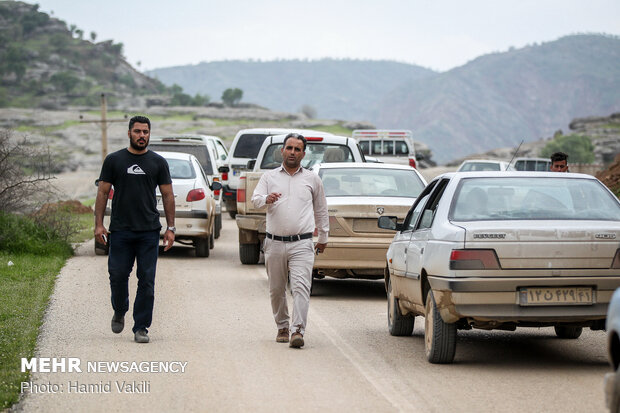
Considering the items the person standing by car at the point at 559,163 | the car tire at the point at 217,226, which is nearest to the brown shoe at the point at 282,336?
the person standing by car at the point at 559,163

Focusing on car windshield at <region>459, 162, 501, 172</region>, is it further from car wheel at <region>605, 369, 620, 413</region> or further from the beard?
car wheel at <region>605, 369, 620, 413</region>

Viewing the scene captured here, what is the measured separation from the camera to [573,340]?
10070 mm

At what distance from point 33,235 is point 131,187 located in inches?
368

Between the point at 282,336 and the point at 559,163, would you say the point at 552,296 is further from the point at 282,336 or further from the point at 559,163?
the point at 559,163

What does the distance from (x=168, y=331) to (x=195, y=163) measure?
30.8 ft

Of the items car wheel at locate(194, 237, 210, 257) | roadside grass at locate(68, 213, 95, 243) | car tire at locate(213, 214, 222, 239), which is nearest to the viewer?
car wheel at locate(194, 237, 210, 257)

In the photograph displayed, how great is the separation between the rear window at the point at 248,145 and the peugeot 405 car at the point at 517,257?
18394mm

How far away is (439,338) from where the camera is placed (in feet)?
27.4

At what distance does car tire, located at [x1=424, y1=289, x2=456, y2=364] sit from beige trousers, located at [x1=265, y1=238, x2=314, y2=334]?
1.31 m

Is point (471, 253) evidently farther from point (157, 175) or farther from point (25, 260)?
point (25, 260)

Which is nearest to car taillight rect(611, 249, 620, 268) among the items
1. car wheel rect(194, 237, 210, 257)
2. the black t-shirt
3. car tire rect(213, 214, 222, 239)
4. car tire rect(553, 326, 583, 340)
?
car tire rect(553, 326, 583, 340)

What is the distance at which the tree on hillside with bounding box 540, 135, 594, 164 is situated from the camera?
333 ft

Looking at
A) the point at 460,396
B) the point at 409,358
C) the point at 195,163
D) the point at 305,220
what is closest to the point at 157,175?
the point at 305,220

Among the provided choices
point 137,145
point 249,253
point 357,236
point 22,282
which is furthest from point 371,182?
point 137,145
